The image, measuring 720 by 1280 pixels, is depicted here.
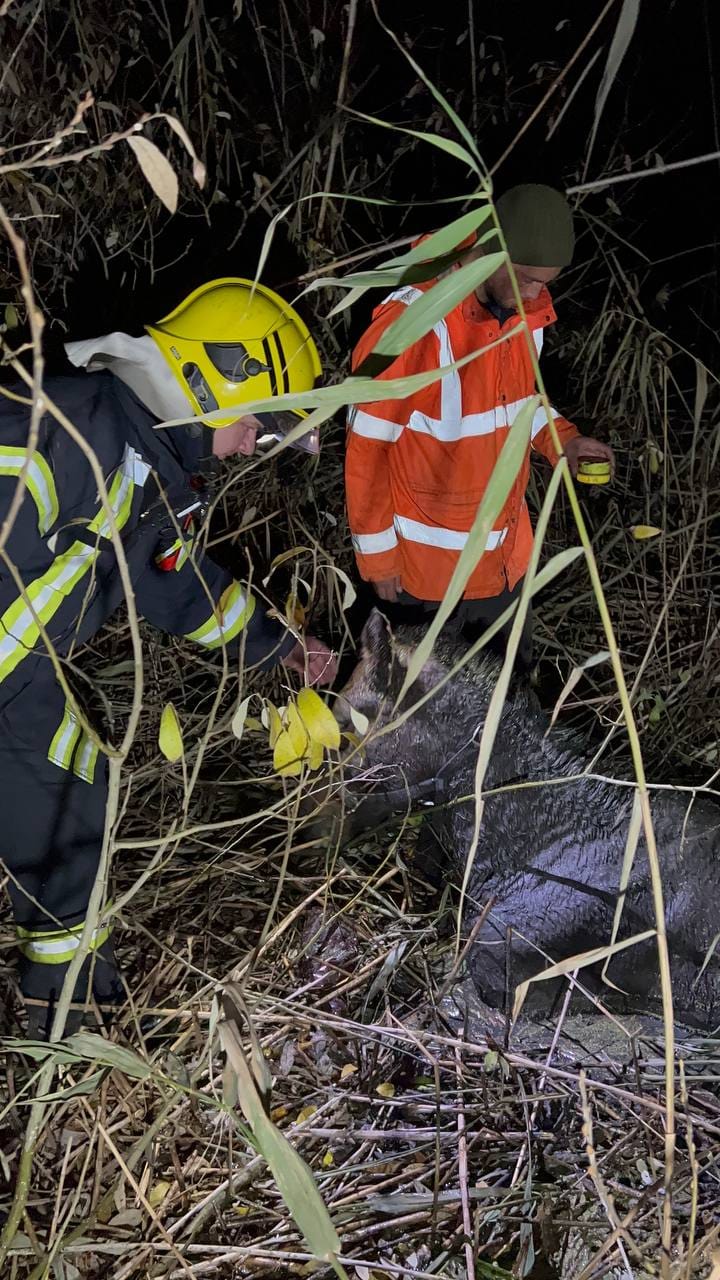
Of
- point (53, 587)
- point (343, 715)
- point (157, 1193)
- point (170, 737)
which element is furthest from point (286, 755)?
point (157, 1193)

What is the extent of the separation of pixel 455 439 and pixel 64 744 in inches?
49.6

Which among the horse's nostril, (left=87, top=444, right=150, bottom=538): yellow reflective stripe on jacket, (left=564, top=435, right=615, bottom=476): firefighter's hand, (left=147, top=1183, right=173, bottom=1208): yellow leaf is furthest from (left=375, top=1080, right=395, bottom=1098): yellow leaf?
(left=564, top=435, right=615, bottom=476): firefighter's hand

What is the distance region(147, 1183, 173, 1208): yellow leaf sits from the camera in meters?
1.62

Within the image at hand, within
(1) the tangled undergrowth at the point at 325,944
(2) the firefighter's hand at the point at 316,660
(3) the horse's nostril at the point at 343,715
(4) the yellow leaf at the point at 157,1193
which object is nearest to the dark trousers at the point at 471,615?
(1) the tangled undergrowth at the point at 325,944

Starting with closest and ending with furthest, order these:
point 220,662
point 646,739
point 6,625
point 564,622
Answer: point 6,625
point 646,739
point 220,662
point 564,622

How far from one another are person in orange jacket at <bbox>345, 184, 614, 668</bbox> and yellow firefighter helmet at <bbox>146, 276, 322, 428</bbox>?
0.33m

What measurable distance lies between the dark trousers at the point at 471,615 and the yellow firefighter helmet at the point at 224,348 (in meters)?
0.79

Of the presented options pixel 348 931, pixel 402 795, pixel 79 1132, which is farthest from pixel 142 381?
pixel 79 1132

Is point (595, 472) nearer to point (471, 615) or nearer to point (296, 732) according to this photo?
point (471, 615)

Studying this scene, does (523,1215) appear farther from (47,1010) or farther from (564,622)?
(564,622)

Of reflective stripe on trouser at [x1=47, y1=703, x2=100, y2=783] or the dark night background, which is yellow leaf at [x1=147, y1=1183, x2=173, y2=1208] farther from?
the dark night background

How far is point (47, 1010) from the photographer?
76.8 inches

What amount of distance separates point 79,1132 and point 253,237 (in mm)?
3104

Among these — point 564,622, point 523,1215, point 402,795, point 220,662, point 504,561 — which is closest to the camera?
point 523,1215
